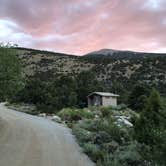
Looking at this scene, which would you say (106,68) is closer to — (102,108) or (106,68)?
(106,68)

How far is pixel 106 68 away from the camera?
99000mm

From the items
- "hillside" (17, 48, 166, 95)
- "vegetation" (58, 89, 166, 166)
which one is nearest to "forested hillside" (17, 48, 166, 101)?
"hillside" (17, 48, 166, 95)

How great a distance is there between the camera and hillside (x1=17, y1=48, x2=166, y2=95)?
84.9m

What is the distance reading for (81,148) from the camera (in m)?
19.1

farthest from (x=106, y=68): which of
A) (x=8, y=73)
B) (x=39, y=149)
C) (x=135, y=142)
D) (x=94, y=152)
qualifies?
(x=94, y=152)

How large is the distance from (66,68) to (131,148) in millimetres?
88688

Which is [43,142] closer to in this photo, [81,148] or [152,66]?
[81,148]

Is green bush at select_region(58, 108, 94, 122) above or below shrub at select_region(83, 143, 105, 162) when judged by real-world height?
below

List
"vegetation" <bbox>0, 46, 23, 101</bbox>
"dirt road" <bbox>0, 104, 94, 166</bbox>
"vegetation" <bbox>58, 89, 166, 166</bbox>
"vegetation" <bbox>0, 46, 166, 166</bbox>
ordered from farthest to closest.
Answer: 1. "vegetation" <bbox>0, 46, 23, 101</bbox>
2. "vegetation" <bbox>0, 46, 166, 166</bbox>
3. "dirt road" <bbox>0, 104, 94, 166</bbox>
4. "vegetation" <bbox>58, 89, 166, 166</bbox>

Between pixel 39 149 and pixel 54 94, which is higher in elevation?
pixel 39 149

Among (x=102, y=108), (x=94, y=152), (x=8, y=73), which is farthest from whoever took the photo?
(x=102, y=108)

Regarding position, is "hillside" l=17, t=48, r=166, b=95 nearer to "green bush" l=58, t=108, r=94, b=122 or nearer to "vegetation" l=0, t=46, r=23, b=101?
"green bush" l=58, t=108, r=94, b=122

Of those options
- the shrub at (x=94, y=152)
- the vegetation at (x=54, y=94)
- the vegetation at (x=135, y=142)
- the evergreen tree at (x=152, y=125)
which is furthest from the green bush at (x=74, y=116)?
the shrub at (x=94, y=152)

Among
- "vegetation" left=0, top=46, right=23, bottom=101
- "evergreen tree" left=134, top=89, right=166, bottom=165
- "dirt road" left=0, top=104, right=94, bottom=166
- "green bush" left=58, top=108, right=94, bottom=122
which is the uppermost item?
"vegetation" left=0, top=46, right=23, bottom=101
